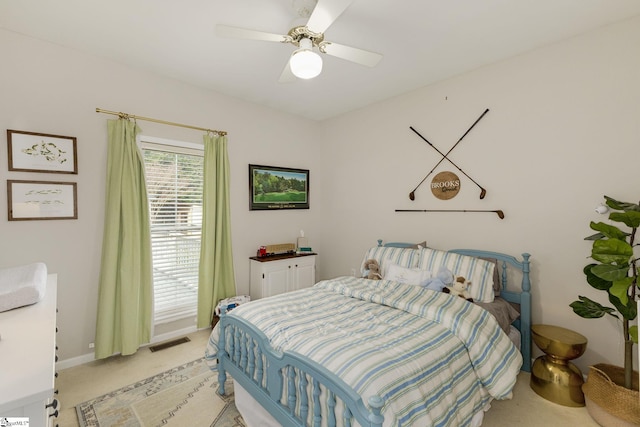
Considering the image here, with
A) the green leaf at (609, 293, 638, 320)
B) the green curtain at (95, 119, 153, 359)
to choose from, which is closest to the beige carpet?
the green curtain at (95, 119, 153, 359)

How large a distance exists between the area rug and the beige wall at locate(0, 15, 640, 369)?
86 centimetres

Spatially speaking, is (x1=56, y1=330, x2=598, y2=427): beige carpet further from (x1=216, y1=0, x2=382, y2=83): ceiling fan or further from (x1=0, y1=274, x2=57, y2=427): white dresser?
(x1=216, y1=0, x2=382, y2=83): ceiling fan

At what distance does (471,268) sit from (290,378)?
6.41 ft

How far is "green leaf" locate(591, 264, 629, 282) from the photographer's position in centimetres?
183

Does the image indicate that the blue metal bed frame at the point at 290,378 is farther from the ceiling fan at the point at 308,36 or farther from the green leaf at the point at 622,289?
the ceiling fan at the point at 308,36

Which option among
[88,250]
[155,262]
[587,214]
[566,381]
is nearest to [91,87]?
[88,250]

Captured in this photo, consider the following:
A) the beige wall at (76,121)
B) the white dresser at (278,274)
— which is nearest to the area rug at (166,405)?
the beige wall at (76,121)

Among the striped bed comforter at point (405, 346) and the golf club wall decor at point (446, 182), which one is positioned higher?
the golf club wall decor at point (446, 182)

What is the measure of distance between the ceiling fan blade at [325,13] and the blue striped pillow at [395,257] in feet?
7.47

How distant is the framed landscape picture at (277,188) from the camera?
3912mm

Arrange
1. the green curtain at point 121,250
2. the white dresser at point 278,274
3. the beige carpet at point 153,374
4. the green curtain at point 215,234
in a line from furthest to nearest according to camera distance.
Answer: the white dresser at point 278,274 < the green curtain at point 215,234 < the green curtain at point 121,250 < the beige carpet at point 153,374

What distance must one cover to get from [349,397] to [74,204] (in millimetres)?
2871

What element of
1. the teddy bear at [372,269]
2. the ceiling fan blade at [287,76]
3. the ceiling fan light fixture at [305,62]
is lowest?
the teddy bear at [372,269]

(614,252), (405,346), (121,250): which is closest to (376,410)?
(405,346)
